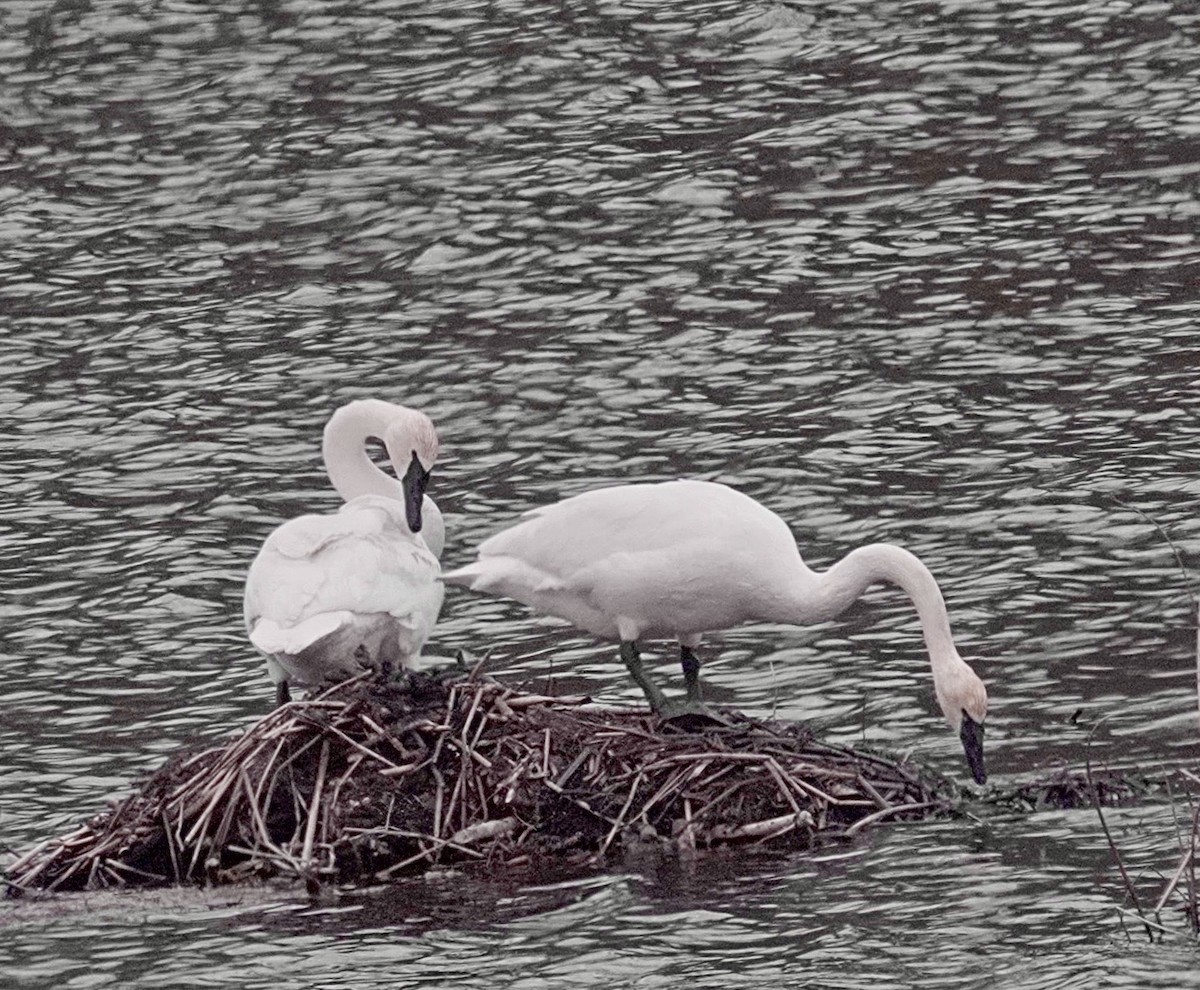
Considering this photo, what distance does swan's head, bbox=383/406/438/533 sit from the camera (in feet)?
51.2

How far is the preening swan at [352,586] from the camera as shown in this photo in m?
14.7

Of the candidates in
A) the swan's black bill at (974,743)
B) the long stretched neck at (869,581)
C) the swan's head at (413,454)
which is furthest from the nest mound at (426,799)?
the swan's head at (413,454)

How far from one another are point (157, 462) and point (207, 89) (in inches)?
362

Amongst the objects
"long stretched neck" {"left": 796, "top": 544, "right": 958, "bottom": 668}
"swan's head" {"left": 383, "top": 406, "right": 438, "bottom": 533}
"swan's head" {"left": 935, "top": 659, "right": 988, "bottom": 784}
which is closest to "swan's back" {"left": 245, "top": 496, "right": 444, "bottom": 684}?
"swan's head" {"left": 383, "top": 406, "right": 438, "bottom": 533}

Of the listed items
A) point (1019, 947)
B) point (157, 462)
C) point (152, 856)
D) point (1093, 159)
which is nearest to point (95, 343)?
point (157, 462)

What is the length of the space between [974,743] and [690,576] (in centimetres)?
154

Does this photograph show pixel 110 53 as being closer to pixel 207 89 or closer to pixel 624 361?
pixel 207 89

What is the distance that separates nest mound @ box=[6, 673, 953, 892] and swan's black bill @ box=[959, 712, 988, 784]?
1.27 ft

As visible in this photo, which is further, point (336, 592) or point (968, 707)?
point (336, 592)

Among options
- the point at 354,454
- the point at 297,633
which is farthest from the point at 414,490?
the point at 297,633

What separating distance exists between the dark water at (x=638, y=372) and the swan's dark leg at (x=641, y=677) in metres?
1.38

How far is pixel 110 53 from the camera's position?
31.7 m

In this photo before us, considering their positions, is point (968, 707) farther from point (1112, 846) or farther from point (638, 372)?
point (638, 372)

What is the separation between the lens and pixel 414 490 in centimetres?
1561
